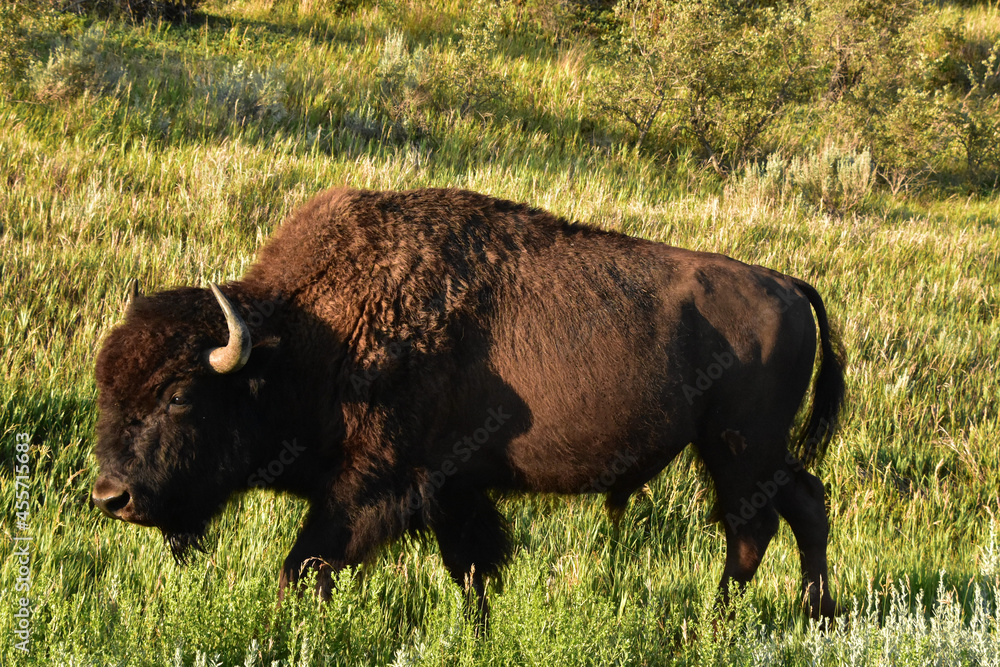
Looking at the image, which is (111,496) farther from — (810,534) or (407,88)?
(407,88)

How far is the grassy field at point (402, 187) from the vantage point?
328cm

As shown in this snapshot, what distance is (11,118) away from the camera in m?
7.88

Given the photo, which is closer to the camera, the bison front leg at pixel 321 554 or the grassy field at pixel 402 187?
the grassy field at pixel 402 187

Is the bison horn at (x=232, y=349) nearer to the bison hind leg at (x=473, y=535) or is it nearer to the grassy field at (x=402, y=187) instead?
the grassy field at (x=402, y=187)

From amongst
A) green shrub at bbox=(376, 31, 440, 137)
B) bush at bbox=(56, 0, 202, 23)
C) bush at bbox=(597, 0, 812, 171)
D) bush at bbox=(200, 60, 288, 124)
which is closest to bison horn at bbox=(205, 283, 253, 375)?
bush at bbox=(200, 60, 288, 124)

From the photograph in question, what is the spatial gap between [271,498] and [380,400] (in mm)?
1370

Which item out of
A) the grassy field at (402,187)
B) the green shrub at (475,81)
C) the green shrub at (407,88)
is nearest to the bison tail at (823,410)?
the grassy field at (402,187)

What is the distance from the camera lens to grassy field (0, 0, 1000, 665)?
3.28 metres

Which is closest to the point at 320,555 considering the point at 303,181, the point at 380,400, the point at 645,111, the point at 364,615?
the point at 364,615

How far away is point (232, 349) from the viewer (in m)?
3.31

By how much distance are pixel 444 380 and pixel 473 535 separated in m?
0.79

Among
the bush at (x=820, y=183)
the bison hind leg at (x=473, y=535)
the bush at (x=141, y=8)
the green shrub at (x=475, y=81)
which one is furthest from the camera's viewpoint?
the bush at (x=141, y=8)

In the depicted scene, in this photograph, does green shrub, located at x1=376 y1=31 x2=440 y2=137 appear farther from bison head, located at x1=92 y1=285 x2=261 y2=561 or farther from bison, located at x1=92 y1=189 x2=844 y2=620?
bison head, located at x1=92 y1=285 x2=261 y2=561

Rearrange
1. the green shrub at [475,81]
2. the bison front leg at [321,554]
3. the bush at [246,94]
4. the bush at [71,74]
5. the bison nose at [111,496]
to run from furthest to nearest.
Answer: the green shrub at [475,81] < the bush at [246,94] < the bush at [71,74] < the bison front leg at [321,554] < the bison nose at [111,496]
